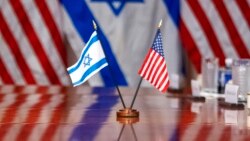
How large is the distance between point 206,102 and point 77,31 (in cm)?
188

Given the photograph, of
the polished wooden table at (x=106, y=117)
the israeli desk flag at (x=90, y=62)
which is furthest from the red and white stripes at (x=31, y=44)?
the israeli desk flag at (x=90, y=62)

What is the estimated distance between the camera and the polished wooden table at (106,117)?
9.28 feet

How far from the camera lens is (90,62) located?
323 centimetres

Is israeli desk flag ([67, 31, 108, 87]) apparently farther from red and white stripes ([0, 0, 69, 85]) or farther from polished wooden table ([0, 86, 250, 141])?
red and white stripes ([0, 0, 69, 85])

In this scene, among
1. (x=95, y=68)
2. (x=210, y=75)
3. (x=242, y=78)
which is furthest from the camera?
(x=210, y=75)

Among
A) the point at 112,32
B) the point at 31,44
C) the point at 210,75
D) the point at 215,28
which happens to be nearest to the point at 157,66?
the point at 210,75

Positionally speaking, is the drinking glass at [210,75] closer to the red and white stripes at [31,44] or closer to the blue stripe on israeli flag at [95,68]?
the blue stripe on israeli flag at [95,68]

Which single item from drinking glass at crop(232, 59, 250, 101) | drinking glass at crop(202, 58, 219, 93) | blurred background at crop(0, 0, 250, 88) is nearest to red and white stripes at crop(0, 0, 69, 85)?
Answer: blurred background at crop(0, 0, 250, 88)

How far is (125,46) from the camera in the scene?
5.61 metres

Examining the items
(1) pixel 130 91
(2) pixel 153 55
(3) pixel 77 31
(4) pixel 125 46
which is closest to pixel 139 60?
(4) pixel 125 46

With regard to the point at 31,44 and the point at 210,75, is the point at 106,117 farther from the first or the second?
the point at 31,44

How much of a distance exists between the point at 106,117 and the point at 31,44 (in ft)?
7.85

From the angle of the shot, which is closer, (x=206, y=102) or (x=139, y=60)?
(x=206, y=102)

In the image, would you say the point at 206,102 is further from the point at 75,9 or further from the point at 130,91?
the point at 75,9
